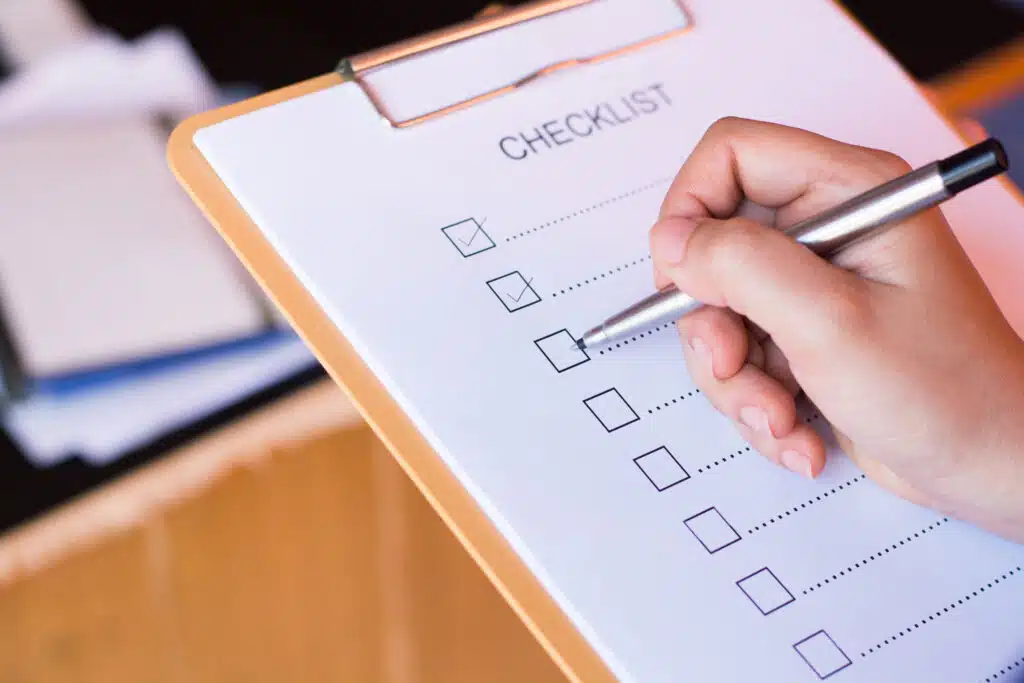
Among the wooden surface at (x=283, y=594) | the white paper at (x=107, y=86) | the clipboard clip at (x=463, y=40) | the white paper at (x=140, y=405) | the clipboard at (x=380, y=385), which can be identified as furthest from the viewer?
the wooden surface at (x=283, y=594)

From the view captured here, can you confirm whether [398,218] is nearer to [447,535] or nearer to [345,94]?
[345,94]

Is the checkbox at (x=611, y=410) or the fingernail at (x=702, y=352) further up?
the checkbox at (x=611, y=410)

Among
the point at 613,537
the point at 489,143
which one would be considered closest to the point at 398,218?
the point at 489,143

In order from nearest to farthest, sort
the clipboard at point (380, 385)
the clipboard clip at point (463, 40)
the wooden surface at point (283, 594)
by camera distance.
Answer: the clipboard at point (380, 385) → the clipboard clip at point (463, 40) → the wooden surface at point (283, 594)

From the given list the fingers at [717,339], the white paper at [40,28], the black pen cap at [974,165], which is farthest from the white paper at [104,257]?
the black pen cap at [974,165]

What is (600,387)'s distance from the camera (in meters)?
0.41

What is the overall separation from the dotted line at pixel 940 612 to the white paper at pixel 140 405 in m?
0.46

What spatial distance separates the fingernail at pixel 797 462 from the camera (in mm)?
407

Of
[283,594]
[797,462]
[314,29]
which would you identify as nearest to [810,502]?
[797,462]

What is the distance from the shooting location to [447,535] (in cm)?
126

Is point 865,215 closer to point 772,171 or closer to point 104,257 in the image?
point 772,171

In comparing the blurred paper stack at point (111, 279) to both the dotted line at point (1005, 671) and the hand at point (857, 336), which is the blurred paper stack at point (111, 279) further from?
the dotted line at point (1005, 671)

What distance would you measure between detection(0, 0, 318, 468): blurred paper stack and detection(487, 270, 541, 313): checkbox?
320mm

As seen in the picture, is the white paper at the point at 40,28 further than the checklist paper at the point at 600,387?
Yes
